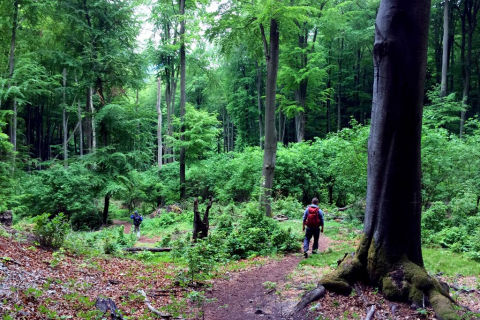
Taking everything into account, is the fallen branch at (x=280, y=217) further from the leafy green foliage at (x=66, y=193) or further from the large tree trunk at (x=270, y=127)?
the leafy green foliage at (x=66, y=193)

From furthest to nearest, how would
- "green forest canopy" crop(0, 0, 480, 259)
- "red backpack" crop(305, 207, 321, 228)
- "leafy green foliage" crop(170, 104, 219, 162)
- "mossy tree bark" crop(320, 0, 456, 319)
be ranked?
"leafy green foliage" crop(170, 104, 219, 162) < "green forest canopy" crop(0, 0, 480, 259) < "red backpack" crop(305, 207, 321, 228) < "mossy tree bark" crop(320, 0, 456, 319)

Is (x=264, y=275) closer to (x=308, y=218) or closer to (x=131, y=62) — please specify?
(x=308, y=218)

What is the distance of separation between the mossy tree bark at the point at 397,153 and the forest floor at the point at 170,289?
0.42 metres

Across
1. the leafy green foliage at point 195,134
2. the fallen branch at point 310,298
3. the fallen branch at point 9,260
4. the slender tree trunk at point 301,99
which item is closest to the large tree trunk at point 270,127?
the fallen branch at point 310,298

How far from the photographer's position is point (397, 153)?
4926mm

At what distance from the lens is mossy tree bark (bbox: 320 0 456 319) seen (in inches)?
188

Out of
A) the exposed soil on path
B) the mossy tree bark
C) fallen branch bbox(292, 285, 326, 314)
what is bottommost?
the exposed soil on path

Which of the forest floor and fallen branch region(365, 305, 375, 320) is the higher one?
fallen branch region(365, 305, 375, 320)

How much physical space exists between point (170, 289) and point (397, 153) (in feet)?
16.8

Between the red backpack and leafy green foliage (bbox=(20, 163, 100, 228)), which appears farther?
leafy green foliage (bbox=(20, 163, 100, 228))

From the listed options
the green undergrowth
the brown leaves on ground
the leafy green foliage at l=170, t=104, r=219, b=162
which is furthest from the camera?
the leafy green foliage at l=170, t=104, r=219, b=162

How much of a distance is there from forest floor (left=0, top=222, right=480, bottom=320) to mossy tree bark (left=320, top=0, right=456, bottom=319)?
0.42 metres

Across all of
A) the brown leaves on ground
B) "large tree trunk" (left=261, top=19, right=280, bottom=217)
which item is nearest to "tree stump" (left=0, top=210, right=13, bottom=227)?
the brown leaves on ground

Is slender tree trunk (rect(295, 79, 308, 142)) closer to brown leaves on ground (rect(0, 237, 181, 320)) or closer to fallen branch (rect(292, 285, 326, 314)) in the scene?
brown leaves on ground (rect(0, 237, 181, 320))
